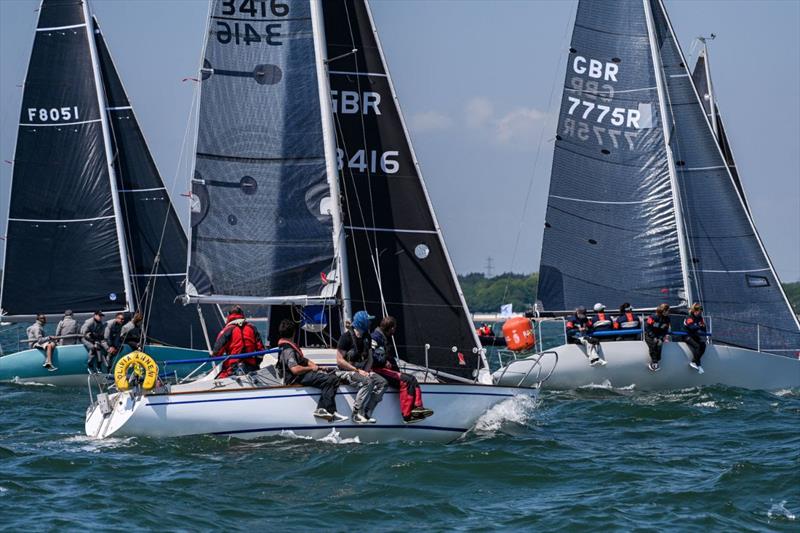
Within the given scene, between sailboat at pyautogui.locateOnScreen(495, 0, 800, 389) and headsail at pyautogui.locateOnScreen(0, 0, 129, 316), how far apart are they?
31.9 feet

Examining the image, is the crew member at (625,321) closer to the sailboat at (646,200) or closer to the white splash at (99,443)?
the sailboat at (646,200)

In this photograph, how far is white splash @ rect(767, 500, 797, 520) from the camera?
12352mm

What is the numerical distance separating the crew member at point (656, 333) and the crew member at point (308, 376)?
927 cm

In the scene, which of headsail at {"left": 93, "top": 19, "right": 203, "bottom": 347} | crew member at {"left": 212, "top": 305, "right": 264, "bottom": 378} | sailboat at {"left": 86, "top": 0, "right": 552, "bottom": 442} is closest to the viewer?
crew member at {"left": 212, "top": 305, "right": 264, "bottom": 378}

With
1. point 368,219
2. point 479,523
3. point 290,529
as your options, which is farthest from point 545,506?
point 368,219

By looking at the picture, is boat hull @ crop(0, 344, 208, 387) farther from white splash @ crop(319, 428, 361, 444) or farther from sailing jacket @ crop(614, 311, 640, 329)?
white splash @ crop(319, 428, 361, 444)

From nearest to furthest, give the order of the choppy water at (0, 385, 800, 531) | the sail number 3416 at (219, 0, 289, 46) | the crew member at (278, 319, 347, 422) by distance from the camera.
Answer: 1. the choppy water at (0, 385, 800, 531)
2. the crew member at (278, 319, 347, 422)
3. the sail number 3416 at (219, 0, 289, 46)

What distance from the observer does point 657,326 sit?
22922mm

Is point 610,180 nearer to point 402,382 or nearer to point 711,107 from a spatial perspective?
point 711,107

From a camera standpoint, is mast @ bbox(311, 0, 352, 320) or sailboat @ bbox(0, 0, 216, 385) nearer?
mast @ bbox(311, 0, 352, 320)

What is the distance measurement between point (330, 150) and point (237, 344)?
3.00m

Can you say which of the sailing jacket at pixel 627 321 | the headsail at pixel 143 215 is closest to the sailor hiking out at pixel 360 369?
the sailing jacket at pixel 627 321

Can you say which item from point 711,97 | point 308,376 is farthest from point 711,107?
point 308,376

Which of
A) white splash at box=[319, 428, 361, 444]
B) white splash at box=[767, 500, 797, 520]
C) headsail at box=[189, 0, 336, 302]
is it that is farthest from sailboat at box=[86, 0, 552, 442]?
white splash at box=[767, 500, 797, 520]
